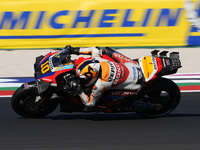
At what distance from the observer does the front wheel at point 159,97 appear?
243 inches

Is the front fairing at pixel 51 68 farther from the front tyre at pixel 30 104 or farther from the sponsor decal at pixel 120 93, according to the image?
the sponsor decal at pixel 120 93

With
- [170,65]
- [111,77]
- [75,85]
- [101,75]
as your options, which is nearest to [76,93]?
[75,85]

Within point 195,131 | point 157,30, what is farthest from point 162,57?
point 157,30

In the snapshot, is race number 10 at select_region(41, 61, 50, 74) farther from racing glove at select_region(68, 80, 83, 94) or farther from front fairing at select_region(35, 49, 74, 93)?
racing glove at select_region(68, 80, 83, 94)

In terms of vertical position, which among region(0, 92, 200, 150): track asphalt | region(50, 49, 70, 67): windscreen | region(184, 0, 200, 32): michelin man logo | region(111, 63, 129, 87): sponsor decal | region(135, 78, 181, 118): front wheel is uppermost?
region(184, 0, 200, 32): michelin man logo

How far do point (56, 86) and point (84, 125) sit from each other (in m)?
0.74

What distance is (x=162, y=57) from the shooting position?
6.26 meters

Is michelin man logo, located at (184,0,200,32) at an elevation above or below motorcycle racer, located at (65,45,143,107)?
above

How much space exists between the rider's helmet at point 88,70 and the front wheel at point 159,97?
82 cm

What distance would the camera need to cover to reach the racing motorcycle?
5.92 meters

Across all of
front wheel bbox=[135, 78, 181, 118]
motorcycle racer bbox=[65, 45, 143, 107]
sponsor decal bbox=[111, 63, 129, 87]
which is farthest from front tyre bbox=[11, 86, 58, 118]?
front wheel bbox=[135, 78, 181, 118]

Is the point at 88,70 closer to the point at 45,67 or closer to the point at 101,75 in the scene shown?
the point at 101,75

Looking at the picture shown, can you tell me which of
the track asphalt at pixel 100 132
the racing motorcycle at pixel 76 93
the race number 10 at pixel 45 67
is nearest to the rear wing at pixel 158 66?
the racing motorcycle at pixel 76 93

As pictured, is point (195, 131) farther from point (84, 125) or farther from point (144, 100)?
point (84, 125)
